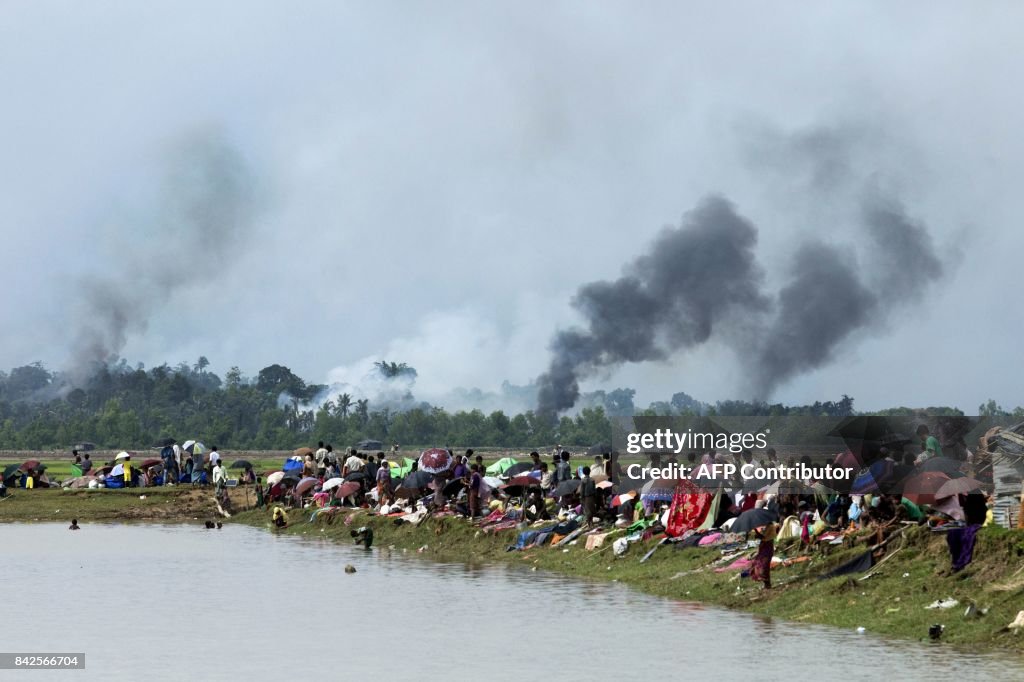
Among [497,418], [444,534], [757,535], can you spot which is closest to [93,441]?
[497,418]

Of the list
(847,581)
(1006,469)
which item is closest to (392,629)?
(847,581)

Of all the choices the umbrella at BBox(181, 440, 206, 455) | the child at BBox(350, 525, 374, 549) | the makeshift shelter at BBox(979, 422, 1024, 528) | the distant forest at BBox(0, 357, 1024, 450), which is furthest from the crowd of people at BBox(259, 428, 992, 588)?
the distant forest at BBox(0, 357, 1024, 450)

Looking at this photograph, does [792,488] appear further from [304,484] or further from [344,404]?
[344,404]

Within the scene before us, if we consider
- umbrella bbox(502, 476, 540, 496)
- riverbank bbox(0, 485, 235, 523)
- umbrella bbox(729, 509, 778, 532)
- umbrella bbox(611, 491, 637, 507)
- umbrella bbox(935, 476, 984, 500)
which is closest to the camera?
umbrella bbox(935, 476, 984, 500)

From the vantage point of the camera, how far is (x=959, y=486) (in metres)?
26.8

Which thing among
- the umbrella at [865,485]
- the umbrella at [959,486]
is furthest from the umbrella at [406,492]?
the umbrella at [959,486]

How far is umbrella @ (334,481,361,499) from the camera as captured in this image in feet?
164

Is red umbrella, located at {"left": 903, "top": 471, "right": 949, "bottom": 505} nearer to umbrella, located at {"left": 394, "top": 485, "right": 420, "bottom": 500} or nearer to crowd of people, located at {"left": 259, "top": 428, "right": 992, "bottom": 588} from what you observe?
crowd of people, located at {"left": 259, "top": 428, "right": 992, "bottom": 588}

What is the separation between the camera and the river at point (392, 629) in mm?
22625

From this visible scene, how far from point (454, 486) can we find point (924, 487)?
20110 mm

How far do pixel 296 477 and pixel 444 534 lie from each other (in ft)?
50.1

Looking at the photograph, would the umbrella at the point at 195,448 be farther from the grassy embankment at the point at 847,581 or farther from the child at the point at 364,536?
the grassy embankment at the point at 847,581

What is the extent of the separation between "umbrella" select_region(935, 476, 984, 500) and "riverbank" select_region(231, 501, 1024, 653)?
0.83 m

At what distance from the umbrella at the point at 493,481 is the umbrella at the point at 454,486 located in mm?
774
